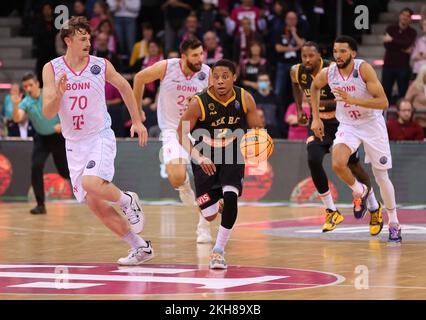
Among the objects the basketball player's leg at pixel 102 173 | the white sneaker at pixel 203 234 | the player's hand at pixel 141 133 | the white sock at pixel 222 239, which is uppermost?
the player's hand at pixel 141 133

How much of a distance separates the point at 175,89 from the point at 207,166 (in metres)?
3.53

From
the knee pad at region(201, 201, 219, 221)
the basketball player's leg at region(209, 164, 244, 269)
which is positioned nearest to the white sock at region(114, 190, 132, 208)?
the basketball player's leg at region(209, 164, 244, 269)

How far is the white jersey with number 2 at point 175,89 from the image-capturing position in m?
15.1

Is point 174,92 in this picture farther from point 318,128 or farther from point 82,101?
point 82,101

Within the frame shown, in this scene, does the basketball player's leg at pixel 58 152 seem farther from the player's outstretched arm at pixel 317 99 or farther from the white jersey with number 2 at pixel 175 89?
the player's outstretched arm at pixel 317 99

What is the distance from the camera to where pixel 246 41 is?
24.1 metres

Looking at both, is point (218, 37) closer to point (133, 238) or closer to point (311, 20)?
point (311, 20)

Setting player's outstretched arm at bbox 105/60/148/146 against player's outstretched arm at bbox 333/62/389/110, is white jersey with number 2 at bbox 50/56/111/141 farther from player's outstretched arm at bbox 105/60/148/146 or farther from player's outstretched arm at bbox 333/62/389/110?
player's outstretched arm at bbox 333/62/389/110

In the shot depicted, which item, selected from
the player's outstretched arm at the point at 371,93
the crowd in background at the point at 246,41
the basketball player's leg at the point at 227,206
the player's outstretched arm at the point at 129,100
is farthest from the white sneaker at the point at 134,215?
the crowd in background at the point at 246,41

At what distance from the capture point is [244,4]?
81.4ft

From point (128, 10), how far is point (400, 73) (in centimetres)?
645

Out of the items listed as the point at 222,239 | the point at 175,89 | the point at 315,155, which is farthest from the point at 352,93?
the point at 222,239
